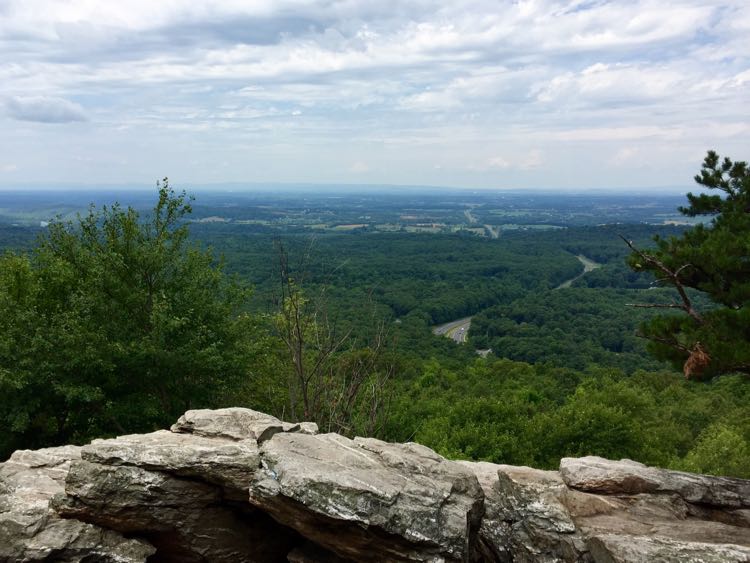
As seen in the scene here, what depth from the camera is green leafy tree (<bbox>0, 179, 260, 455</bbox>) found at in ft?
51.6

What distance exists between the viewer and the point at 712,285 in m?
10.1

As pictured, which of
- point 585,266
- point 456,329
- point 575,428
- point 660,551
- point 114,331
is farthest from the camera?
point 585,266

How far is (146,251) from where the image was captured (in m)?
18.2

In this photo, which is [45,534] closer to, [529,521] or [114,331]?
[529,521]

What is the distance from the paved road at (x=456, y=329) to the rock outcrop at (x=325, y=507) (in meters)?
85.0

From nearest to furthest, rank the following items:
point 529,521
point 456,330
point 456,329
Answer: point 529,521, point 456,330, point 456,329

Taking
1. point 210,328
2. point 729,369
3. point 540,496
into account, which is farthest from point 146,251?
point 729,369

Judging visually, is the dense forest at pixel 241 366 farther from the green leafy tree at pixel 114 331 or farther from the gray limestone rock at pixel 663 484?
the gray limestone rock at pixel 663 484

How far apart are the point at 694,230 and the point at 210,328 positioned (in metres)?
14.9

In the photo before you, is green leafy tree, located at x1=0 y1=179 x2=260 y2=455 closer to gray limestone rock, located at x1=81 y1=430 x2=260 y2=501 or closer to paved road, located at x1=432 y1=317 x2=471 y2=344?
gray limestone rock, located at x1=81 y1=430 x2=260 y2=501

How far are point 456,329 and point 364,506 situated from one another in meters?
97.0

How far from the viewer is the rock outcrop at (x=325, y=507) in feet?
29.0

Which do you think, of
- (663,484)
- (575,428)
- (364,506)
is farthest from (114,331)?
(575,428)

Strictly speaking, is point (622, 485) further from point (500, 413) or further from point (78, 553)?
point (500, 413)
